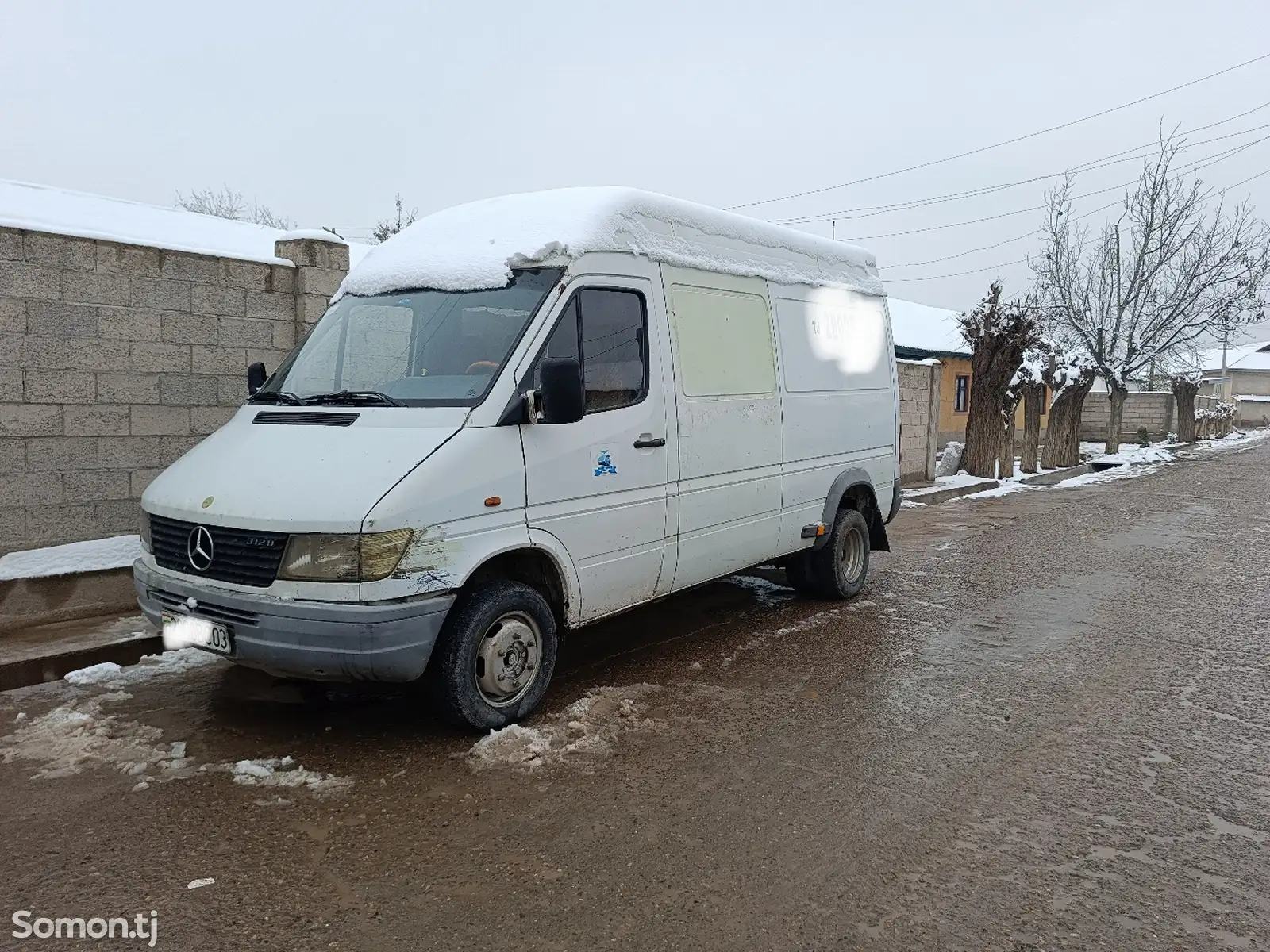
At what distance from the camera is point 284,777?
13.4 ft

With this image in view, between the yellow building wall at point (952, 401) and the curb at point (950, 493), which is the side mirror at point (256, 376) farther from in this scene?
the yellow building wall at point (952, 401)

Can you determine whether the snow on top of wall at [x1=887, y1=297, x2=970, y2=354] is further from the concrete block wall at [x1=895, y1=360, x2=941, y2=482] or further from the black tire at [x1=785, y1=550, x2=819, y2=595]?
the black tire at [x1=785, y1=550, x2=819, y2=595]

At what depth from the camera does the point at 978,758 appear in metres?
4.43

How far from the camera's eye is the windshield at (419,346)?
181 inches

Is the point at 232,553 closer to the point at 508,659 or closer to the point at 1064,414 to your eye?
the point at 508,659

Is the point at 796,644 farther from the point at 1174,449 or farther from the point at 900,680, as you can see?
the point at 1174,449

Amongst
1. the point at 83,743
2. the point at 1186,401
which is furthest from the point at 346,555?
the point at 1186,401

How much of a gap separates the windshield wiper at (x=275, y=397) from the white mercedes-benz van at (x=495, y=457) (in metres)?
0.02

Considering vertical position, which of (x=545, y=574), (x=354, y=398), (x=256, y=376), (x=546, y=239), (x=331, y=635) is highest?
(x=546, y=239)

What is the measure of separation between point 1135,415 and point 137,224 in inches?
1432

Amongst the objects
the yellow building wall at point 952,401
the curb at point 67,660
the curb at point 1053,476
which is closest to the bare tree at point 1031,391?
the curb at point 1053,476

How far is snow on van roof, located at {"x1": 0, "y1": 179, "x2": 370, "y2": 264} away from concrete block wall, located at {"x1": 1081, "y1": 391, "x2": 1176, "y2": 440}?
3288 cm

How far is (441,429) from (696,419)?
1836 millimetres

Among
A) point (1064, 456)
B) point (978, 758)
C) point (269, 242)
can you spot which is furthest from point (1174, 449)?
point (978, 758)
